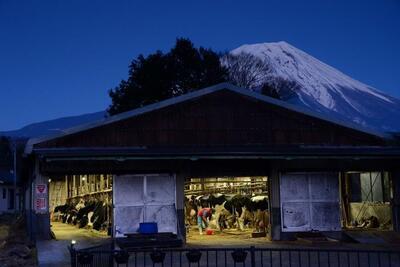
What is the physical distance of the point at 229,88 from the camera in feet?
74.3

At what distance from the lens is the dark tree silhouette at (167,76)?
5041 cm

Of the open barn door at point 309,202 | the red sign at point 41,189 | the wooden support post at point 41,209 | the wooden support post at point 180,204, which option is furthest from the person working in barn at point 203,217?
the red sign at point 41,189

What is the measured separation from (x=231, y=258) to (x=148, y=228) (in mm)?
5046

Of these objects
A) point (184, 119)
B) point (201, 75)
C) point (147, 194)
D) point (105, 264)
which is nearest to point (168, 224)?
point (147, 194)

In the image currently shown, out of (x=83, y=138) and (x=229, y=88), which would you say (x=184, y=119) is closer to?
(x=229, y=88)

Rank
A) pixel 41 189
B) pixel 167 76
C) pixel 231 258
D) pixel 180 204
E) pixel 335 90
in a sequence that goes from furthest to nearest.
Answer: pixel 335 90 → pixel 167 76 → pixel 180 204 → pixel 41 189 → pixel 231 258

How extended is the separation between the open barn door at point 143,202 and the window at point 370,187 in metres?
10.1

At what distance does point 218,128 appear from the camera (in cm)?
2259

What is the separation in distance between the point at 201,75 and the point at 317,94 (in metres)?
88.0

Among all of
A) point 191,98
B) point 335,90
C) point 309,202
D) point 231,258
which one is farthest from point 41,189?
point 335,90

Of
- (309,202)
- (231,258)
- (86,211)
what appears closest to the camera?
(231,258)

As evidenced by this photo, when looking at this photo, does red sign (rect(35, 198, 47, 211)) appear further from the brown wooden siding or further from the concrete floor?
the brown wooden siding

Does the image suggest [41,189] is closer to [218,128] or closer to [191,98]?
[191,98]

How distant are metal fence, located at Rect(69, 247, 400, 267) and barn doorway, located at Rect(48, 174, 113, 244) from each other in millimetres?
6007
